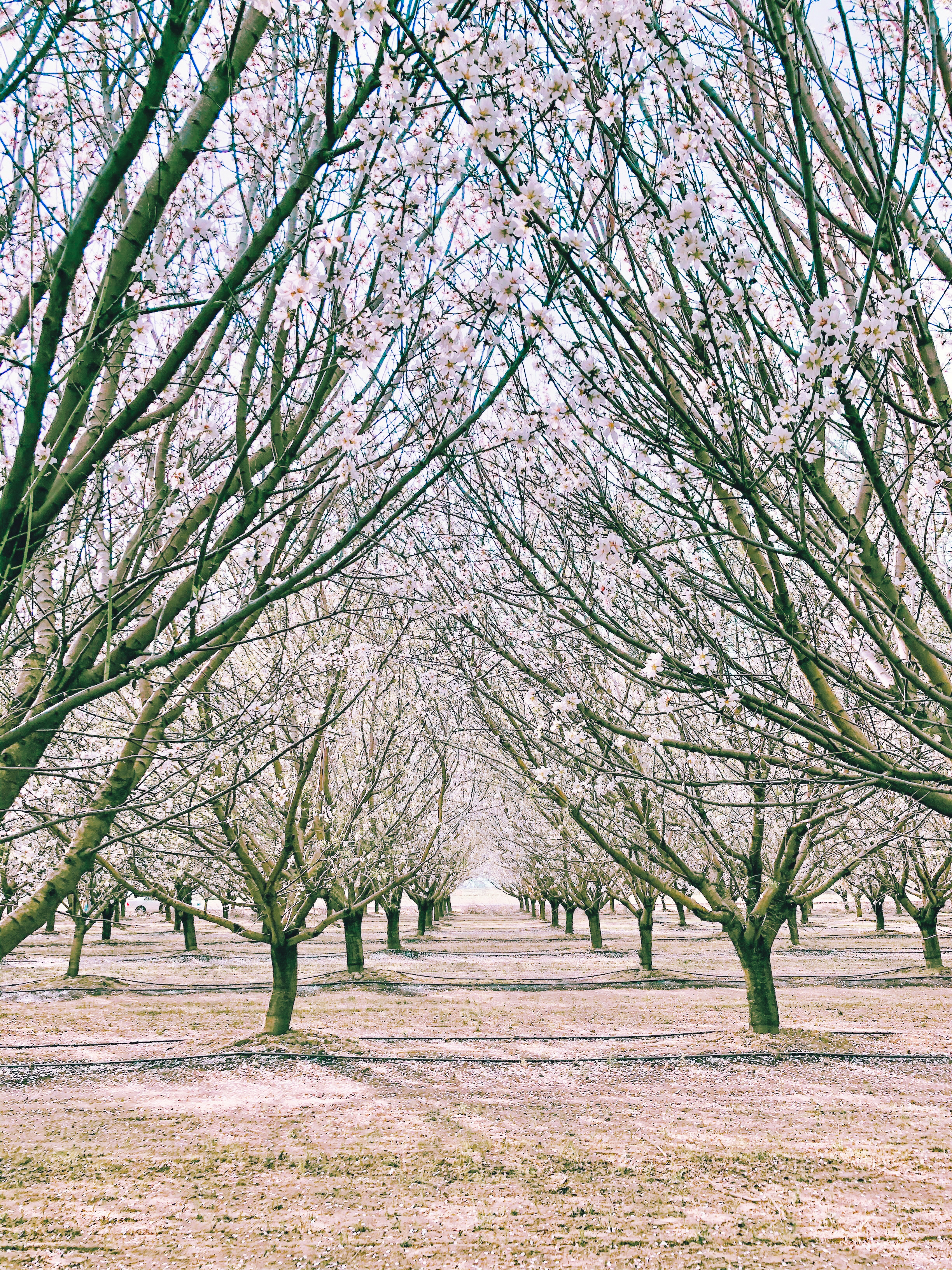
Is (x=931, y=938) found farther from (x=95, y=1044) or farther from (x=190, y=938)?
(x=190, y=938)

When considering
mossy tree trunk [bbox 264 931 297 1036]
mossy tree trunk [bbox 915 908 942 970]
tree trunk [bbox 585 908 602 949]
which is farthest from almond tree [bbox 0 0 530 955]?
tree trunk [bbox 585 908 602 949]

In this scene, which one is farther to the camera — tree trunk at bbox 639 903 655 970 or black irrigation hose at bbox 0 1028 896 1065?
tree trunk at bbox 639 903 655 970

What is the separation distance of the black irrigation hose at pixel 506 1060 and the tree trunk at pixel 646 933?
33.5 feet

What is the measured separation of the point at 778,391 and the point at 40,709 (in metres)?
3.64

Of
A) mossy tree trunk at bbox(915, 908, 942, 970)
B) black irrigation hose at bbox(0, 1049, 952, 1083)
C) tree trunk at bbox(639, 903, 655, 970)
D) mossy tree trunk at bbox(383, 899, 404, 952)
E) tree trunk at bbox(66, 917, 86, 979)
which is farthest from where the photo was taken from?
mossy tree trunk at bbox(383, 899, 404, 952)

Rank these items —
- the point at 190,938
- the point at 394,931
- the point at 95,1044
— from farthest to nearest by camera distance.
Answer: the point at 190,938 → the point at 394,931 → the point at 95,1044

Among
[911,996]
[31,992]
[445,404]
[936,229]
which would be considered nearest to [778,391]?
[936,229]

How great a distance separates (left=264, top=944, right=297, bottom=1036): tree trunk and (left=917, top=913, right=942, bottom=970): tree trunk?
51.6ft

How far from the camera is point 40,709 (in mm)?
3459

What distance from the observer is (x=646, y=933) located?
21078 mm

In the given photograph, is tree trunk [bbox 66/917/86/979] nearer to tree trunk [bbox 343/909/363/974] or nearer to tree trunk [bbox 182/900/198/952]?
tree trunk [bbox 343/909/363/974]

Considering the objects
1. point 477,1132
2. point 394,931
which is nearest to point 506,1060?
point 477,1132

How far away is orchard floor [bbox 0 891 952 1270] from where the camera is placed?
209 inches

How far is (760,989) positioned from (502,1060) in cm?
371
